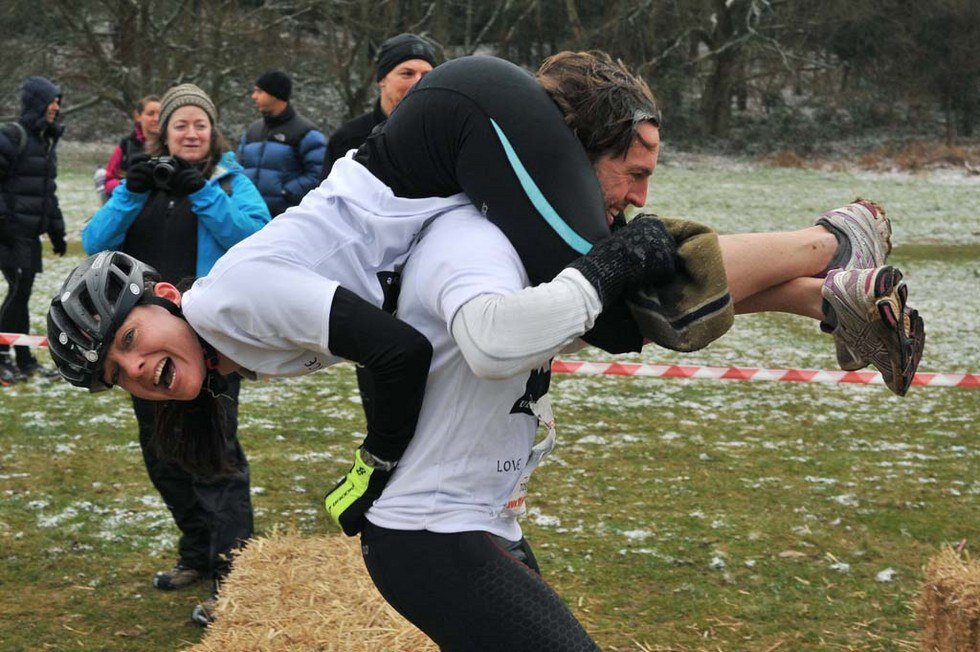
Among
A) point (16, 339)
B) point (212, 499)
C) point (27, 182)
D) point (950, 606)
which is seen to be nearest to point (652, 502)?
point (212, 499)

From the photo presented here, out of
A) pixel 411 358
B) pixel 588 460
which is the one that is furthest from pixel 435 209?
pixel 588 460

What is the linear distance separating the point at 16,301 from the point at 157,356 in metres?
6.81

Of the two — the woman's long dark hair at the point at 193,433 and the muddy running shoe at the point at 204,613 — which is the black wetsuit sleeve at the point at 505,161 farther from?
the muddy running shoe at the point at 204,613

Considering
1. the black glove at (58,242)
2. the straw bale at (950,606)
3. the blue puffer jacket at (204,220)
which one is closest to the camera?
the straw bale at (950,606)

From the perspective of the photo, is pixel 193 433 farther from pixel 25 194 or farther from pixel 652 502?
pixel 25 194

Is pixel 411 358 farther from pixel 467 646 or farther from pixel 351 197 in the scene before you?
pixel 467 646

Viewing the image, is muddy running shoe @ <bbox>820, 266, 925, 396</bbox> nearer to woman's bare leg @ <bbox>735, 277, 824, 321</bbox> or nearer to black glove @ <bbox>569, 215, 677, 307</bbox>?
woman's bare leg @ <bbox>735, 277, 824, 321</bbox>

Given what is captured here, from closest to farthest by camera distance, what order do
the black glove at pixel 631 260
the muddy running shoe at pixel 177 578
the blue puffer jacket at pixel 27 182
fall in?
the black glove at pixel 631 260 → the muddy running shoe at pixel 177 578 → the blue puffer jacket at pixel 27 182

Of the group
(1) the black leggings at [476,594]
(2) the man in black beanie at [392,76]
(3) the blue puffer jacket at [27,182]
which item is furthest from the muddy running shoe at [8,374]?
(1) the black leggings at [476,594]

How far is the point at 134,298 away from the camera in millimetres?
2545

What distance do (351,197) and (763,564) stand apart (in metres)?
3.67

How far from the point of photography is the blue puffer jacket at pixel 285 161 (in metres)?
7.66

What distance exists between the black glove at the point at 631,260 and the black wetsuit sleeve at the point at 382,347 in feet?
1.18

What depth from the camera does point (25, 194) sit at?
28.3 feet
